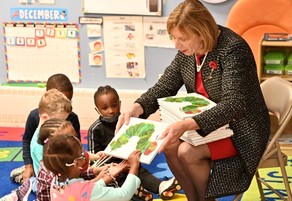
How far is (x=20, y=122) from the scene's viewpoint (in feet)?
14.7

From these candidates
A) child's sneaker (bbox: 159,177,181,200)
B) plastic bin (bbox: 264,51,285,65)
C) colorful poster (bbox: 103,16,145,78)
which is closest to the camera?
child's sneaker (bbox: 159,177,181,200)

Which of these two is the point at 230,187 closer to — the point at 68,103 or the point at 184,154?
the point at 184,154

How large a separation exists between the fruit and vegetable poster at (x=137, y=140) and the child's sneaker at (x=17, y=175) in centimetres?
105

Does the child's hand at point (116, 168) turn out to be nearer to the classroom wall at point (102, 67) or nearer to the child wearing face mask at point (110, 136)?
the child wearing face mask at point (110, 136)

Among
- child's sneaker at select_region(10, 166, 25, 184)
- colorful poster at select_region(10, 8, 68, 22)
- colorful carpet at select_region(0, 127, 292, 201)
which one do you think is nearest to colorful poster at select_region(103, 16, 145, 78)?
colorful poster at select_region(10, 8, 68, 22)

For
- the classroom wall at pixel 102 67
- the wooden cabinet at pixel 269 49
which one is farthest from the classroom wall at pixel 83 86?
the wooden cabinet at pixel 269 49

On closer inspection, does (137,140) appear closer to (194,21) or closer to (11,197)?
(194,21)

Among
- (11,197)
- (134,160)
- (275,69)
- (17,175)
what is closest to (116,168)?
(134,160)

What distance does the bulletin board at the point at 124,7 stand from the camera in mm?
4062

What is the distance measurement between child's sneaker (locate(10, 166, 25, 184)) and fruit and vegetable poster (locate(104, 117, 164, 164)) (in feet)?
3.46

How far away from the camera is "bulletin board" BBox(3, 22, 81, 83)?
4.31 meters

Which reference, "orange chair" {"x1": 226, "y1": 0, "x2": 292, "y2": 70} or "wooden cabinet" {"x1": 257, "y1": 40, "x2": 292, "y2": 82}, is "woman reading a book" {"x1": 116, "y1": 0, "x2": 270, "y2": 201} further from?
"orange chair" {"x1": 226, "y1": 0, "x2": 292, "y2": 70}

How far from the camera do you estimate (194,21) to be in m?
2.38

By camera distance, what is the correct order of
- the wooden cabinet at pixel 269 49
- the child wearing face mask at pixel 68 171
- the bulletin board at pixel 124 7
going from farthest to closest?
the bulletin board at pixel 124 7 → the wooden cabinet at pixel 269 49 → the child wearing face mask at pixel 68 171
